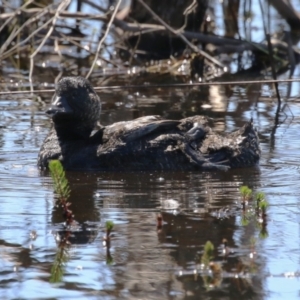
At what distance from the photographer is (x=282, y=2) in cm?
1370

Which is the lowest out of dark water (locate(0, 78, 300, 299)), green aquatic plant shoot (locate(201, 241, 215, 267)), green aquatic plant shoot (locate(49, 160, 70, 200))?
dark water (locate(0, 78, 300, 299))

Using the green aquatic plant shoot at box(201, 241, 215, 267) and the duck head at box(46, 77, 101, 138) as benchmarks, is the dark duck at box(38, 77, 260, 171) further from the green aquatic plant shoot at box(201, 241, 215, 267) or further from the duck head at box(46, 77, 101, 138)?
the green aquatic plant shoot at box(201, 241, 215, 267)

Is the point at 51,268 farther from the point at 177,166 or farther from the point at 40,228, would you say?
the point at 177,166

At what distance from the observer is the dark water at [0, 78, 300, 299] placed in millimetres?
4543

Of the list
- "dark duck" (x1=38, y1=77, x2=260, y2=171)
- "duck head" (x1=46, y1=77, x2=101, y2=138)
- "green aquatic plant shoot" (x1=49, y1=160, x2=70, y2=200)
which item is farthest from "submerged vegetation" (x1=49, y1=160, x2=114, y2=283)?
"duck head" (x1=46, y1=77, x2=101, y2=138)

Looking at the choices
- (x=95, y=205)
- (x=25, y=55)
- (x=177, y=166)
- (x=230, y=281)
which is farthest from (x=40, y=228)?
(x=25, y=55)

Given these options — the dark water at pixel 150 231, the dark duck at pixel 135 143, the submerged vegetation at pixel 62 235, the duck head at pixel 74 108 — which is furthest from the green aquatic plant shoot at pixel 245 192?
the duck head at pixel 74 108

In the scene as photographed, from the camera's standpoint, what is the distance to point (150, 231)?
215 inches

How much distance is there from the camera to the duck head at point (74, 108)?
7.54 meters

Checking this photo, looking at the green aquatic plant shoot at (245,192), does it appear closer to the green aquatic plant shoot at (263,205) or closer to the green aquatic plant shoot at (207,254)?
the green aquatic plant shoot at (263,205)

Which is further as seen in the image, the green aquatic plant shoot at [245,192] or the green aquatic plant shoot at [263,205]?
the green aquatic plant shoot at [245,192]

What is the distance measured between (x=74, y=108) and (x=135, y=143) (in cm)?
67

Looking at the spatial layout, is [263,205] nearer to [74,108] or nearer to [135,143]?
[135,143]

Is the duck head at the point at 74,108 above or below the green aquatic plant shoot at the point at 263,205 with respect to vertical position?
above
